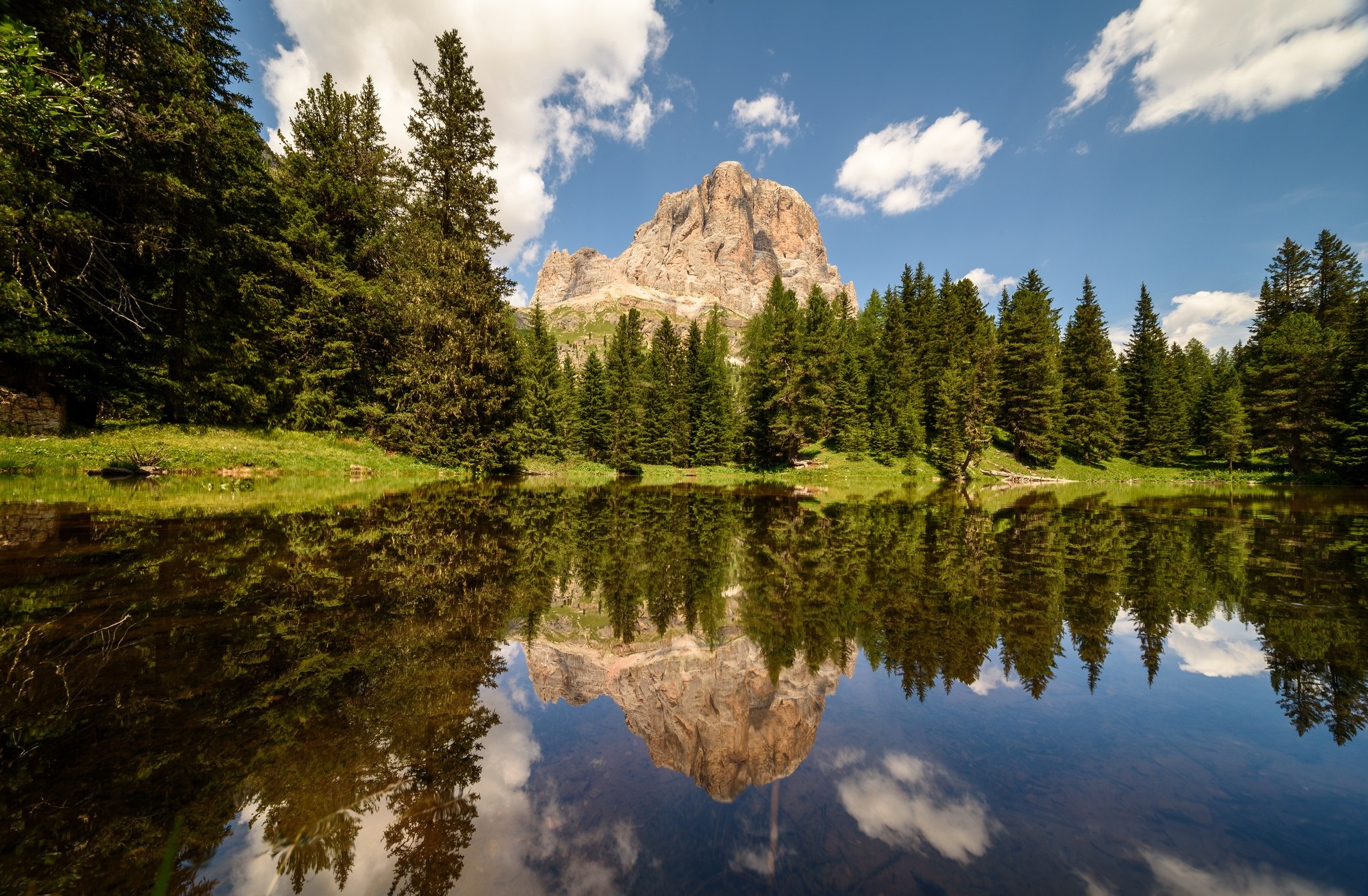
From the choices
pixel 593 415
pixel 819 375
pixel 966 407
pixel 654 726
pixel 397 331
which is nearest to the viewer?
pixel 654 726

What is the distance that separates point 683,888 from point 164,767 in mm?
2545

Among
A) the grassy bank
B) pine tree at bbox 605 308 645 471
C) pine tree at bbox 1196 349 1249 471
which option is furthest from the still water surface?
pine tree at bbox 1196 349 1249 471

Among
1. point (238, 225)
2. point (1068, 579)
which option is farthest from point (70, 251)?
point (1068, 579)

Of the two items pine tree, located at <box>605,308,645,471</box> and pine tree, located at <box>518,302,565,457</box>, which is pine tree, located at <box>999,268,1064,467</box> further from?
pine tree, located at <box>518,302,565,457</box>

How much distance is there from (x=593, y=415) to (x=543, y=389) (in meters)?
5.19

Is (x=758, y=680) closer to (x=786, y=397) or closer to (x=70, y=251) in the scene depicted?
(x=70, y=251)

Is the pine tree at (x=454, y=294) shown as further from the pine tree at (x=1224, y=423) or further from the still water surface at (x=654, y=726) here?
the pine tree at (x=1224, y=423)

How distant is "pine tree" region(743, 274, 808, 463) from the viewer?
37438 mm

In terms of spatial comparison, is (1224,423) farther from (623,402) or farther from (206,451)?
(206,451)

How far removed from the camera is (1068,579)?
721cm

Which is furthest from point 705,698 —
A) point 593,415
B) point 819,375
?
point 593,415

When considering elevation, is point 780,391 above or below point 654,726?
above

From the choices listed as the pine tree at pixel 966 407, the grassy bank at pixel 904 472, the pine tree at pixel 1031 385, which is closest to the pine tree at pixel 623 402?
the grassy bank at pixel 904 472

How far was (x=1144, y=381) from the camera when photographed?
48250 mm
